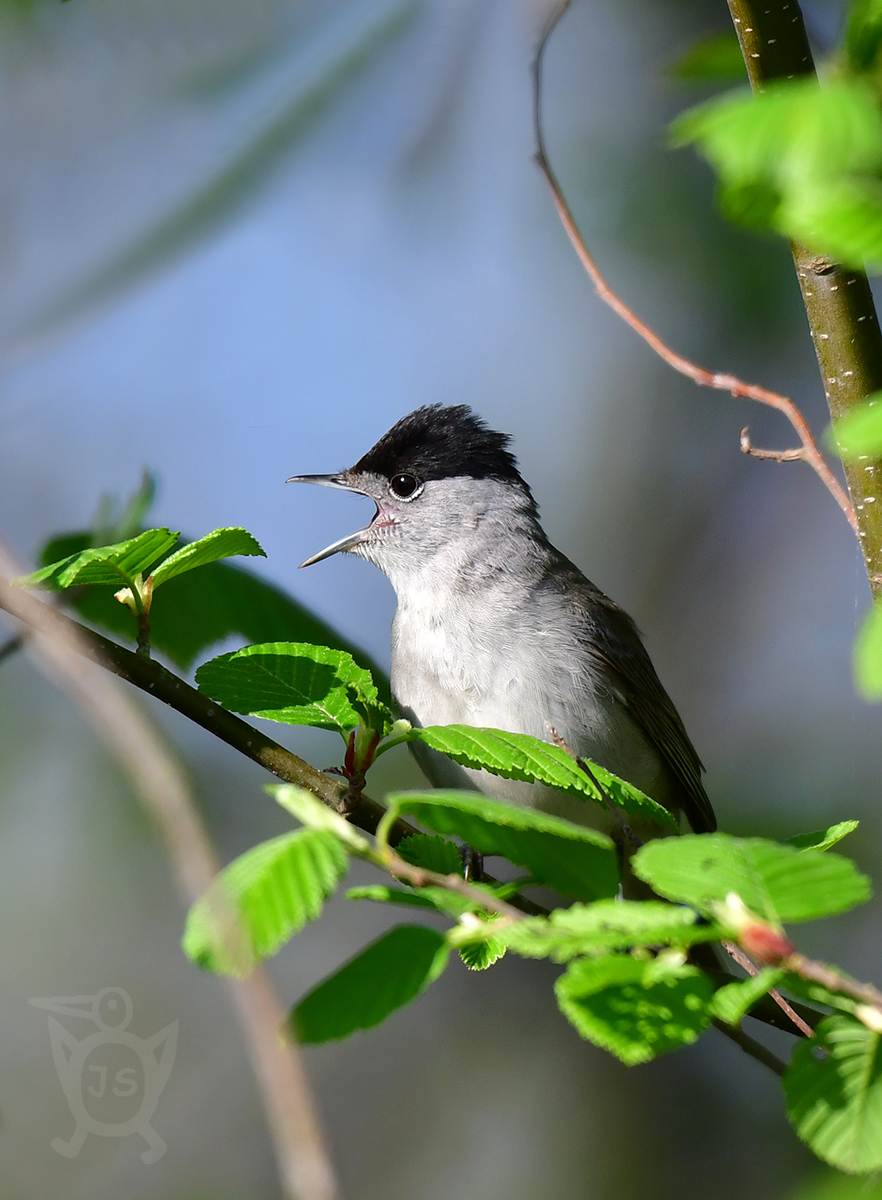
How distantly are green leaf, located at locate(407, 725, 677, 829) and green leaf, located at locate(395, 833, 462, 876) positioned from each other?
0.11 meters

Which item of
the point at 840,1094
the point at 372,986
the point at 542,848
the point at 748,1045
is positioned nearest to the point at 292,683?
the point at 542,848

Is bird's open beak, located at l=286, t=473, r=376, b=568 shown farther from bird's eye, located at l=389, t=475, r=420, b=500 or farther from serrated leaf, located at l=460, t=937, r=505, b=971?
serrated leaf, located at l=460, t=937, r=505, b=971

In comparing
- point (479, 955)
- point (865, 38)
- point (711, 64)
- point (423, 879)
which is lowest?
point (479, 955)

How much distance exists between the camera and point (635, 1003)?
930 mm

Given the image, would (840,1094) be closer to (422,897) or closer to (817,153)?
(422,897)

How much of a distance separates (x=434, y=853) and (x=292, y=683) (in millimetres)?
379

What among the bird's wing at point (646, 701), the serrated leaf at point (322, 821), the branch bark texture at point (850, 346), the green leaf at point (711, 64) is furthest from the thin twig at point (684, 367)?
the bird's wing at point (646, 701)

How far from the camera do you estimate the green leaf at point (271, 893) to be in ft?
2.79

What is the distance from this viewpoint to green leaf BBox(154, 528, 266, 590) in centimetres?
158

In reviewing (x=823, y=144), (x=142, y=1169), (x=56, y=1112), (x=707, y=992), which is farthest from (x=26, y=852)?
(x=823, y=144)

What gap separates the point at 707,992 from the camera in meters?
0.93

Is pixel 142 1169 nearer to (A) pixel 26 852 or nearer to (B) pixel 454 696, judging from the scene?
(A) pixel 26 852

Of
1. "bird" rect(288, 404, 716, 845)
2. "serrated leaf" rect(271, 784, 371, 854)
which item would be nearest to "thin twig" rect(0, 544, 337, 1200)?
"serrated leaf" rect(271, 784, 371, 854)

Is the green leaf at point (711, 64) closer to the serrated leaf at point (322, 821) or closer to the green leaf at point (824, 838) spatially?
the green leaf at point (824, 838)
